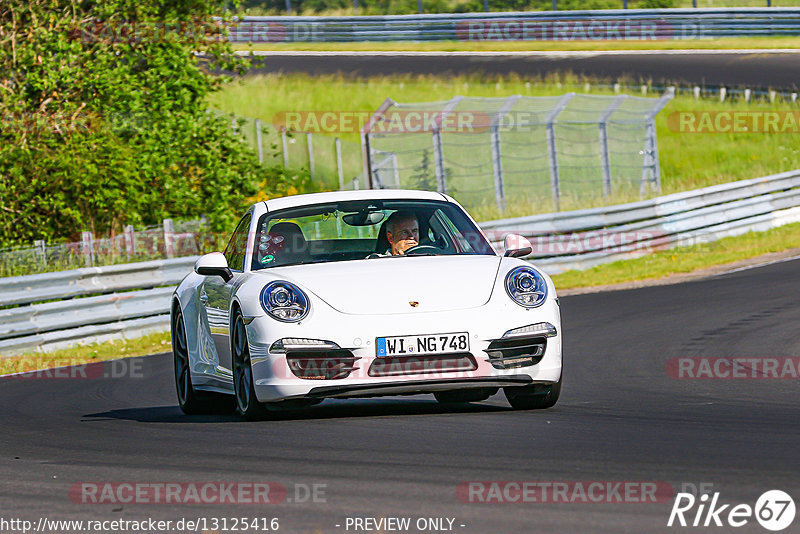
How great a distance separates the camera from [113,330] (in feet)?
53.0

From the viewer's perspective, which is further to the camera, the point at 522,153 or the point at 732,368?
the point at 522,153

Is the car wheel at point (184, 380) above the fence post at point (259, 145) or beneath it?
above

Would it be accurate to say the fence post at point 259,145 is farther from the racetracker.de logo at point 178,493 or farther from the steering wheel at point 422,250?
the racetracker.de logo at point 178,493

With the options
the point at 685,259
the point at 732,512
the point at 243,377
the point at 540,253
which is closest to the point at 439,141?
the point at 540,253

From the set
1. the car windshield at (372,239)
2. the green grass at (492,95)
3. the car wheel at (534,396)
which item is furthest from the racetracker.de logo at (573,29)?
the car wheel at (534,396)

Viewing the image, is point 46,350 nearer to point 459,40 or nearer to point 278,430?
point 278,430

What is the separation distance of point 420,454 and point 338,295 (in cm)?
159

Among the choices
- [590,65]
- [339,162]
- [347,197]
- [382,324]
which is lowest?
[590,65]

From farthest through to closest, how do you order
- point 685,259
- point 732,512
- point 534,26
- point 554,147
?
point 534,26 < point 554,147 < point 685,259 < point 732,512

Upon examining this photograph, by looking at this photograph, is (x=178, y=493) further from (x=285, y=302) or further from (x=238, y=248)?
(x=238, y=248)

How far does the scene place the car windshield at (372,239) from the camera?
8.68 m

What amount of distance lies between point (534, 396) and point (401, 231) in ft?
4.64

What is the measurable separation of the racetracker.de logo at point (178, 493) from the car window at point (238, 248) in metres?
2.97

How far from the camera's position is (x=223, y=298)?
28.7 feet
